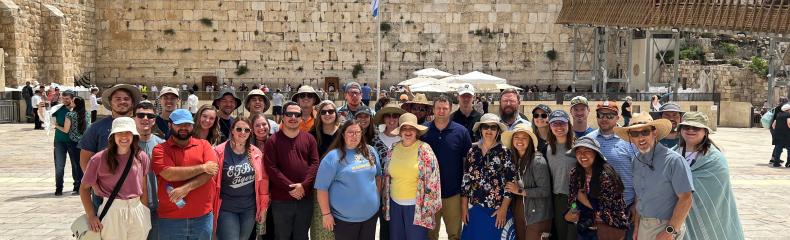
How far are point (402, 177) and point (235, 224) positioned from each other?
1305 millimetres

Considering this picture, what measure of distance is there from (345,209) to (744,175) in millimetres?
8324

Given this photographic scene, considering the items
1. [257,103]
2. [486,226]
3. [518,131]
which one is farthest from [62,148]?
[518,131]

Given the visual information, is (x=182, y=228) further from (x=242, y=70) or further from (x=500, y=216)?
(x=242, y=70)

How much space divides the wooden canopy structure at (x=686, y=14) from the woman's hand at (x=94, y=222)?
16.1 meters

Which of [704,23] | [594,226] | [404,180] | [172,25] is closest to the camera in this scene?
[594,226]

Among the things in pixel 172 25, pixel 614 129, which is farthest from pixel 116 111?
pixel 172 25

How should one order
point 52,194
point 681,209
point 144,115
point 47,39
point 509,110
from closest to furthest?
point 681,209
point 144,115
point 509,110
point 52,194
point 47,39

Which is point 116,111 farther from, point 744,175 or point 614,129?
point 744,175

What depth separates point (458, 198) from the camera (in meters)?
6.12

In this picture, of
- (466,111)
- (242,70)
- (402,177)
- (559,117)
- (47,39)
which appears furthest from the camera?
(242,70)

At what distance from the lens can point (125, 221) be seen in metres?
5.08

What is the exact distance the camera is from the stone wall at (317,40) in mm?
25516

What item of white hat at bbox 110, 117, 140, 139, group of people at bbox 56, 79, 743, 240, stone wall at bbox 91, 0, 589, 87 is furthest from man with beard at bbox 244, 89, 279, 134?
stone wall at bbox 91, 0, 589, 87

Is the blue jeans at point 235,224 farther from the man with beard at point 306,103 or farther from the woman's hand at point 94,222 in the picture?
the man with beard at point 306,103
